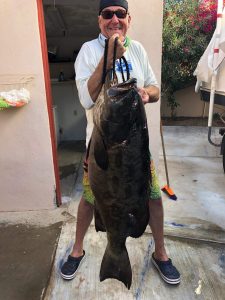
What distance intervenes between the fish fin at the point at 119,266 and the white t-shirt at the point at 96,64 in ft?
2.69

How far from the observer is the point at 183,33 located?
7.21 meters

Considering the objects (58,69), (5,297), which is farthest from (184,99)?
(5,297)

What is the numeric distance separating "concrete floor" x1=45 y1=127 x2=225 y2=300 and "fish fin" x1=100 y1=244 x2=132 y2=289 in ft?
1.31

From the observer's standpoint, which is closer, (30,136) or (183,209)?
(30,136)

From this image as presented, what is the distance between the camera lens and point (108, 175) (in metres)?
1.48

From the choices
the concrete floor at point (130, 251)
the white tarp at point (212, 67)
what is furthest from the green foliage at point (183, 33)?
the concrete floor at point (130, 251)

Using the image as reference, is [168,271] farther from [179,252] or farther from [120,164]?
[120,164]

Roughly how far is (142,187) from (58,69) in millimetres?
6255

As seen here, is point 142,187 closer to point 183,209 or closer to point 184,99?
point 183,209

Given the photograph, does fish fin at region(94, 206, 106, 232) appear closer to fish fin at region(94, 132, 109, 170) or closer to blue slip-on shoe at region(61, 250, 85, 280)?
fish fin at region(94, 132, 109, 170)

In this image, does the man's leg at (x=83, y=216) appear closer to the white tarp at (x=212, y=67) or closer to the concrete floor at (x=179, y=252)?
Answer: the concrete floor at (x=179, y=252)

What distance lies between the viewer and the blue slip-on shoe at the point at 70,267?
2357 millimetres

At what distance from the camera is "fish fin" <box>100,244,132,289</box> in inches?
73.0

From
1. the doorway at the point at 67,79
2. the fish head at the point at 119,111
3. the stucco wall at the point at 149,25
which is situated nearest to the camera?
the fish head at the point at 119,111
